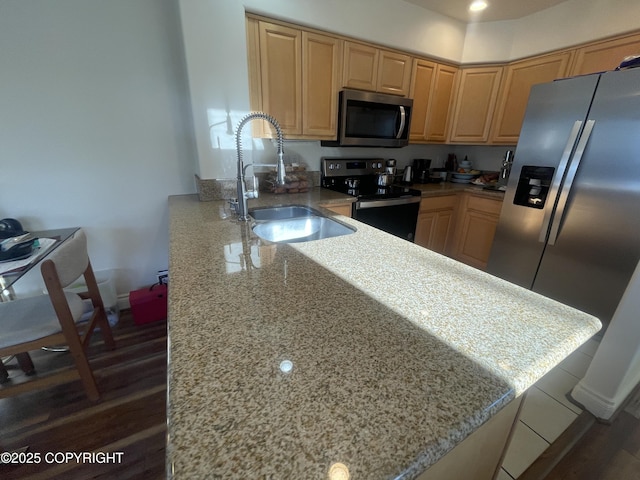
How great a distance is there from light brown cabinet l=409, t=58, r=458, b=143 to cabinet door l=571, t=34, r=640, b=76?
1007 millimetres

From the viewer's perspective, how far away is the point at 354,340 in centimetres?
54

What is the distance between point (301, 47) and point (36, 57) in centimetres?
169

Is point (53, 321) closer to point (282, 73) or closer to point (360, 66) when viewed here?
point (282, 73)

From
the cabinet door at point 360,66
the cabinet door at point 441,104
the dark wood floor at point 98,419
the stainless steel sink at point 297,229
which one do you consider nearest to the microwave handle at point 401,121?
the cabinet door at point 360,66

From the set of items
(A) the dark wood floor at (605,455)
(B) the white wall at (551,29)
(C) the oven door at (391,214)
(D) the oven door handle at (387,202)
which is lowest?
(A) the dark wood floor at (605,455)

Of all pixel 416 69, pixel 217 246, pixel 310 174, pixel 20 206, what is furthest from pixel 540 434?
pixel 20 206

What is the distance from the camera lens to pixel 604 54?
206cm

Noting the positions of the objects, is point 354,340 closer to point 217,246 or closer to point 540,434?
point 217,246

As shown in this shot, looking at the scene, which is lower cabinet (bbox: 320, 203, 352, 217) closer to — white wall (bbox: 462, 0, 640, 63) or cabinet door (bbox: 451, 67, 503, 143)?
cabinet door (bbox: 451, 67, 503, 143)

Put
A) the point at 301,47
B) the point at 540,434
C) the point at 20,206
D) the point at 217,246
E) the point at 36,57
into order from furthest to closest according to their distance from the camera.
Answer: the point at 301,47
the point at 20,206
the point at 36,57
the point at 540,434
the point at 217,246

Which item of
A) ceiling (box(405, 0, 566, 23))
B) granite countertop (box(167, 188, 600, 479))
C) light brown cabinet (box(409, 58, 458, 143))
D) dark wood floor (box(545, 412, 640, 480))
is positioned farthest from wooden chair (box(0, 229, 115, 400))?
ceiling (box(405, 0, 566, 23))

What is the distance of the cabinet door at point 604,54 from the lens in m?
1.94

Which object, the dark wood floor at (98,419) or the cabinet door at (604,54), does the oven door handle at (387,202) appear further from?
the dark wood floor at (98,419)

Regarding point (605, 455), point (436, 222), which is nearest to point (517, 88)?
point (436, 222)
